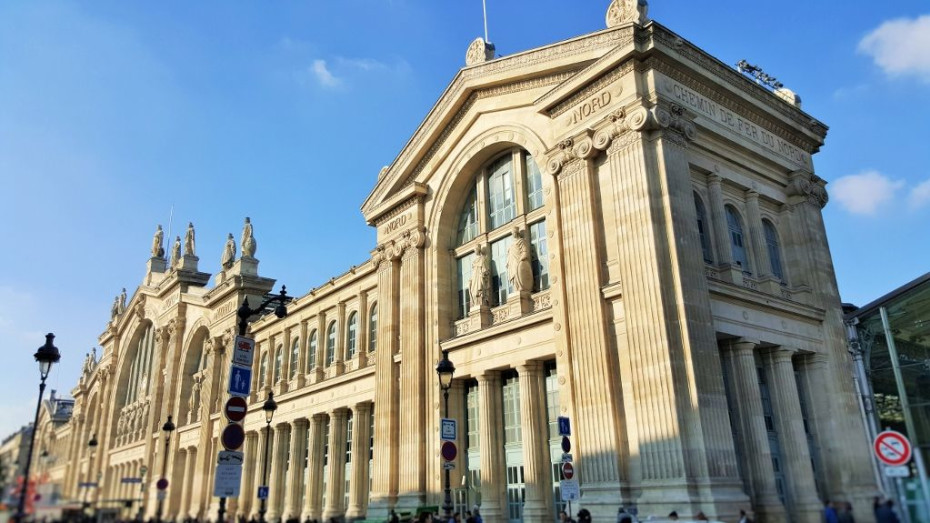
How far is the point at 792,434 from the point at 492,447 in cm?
997

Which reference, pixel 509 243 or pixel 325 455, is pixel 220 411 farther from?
pixel 509 243

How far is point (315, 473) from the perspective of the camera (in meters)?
38.2

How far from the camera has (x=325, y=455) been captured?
3850cm

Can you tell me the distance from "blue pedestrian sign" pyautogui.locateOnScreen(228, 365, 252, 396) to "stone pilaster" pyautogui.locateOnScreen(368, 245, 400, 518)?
15.2 metres

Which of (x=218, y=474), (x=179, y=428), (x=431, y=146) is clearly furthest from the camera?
(x=179, y=428)

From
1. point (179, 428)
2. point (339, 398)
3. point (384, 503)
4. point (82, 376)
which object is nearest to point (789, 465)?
point (384, 503)

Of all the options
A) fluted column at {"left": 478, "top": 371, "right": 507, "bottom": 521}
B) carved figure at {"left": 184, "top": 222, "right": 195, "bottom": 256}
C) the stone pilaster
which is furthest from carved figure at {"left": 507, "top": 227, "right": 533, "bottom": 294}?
carved figure at {"left": 184, "top": 222, "right": 195, "bottom": 256}

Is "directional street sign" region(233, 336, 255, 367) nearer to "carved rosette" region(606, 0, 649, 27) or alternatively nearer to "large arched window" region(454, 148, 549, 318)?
"large arched window" region(454, 148, 549, 318)

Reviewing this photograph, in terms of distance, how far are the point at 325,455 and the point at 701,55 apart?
90.8ft

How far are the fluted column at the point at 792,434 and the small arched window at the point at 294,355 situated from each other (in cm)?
2826

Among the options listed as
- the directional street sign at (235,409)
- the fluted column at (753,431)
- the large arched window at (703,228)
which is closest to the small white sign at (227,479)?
the directional street sign at (235,409)

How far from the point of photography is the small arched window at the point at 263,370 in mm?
46281

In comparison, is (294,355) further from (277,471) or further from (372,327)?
(372,327)

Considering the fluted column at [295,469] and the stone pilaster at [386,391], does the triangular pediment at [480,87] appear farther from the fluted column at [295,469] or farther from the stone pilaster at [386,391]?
the fluted column at [295,469]
